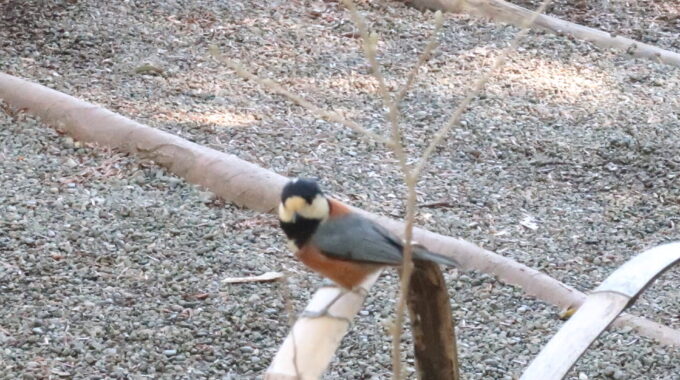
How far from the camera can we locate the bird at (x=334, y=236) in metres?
1.92

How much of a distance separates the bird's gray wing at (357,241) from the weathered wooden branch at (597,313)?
1.09 feet

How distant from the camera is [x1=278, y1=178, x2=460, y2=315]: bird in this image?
1919 mm

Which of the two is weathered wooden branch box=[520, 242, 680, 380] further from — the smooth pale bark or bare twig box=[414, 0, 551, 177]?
the smooth pale bark

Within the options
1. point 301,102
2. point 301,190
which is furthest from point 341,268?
point 301,102

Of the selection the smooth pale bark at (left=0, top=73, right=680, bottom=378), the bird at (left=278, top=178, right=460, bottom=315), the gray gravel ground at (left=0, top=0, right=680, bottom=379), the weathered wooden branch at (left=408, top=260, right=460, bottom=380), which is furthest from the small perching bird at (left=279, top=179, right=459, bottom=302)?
the smooth pale bark at (left=0, top=73, right=680, bottom=378)

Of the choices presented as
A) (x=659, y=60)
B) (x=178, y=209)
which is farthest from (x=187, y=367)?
(x=659, y=60)

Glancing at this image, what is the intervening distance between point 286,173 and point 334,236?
1812 millimetres

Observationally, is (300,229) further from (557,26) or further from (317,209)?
(557,26)

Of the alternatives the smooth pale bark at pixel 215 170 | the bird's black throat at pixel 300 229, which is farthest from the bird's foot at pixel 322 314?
the smooth pale bark at pixel 215 170

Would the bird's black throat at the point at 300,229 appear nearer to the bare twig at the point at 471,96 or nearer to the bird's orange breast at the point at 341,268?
the bird's orange breast at the point at 341,268

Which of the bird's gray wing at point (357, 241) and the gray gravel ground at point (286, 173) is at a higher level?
the bird's gray wing at point (357, 241)

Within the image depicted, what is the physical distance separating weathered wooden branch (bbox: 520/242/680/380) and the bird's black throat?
521 millimetres

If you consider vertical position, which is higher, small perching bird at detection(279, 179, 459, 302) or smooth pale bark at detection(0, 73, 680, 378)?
small perching bird at detection(279, 179, 459, 302)

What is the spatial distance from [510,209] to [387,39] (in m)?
1.88
